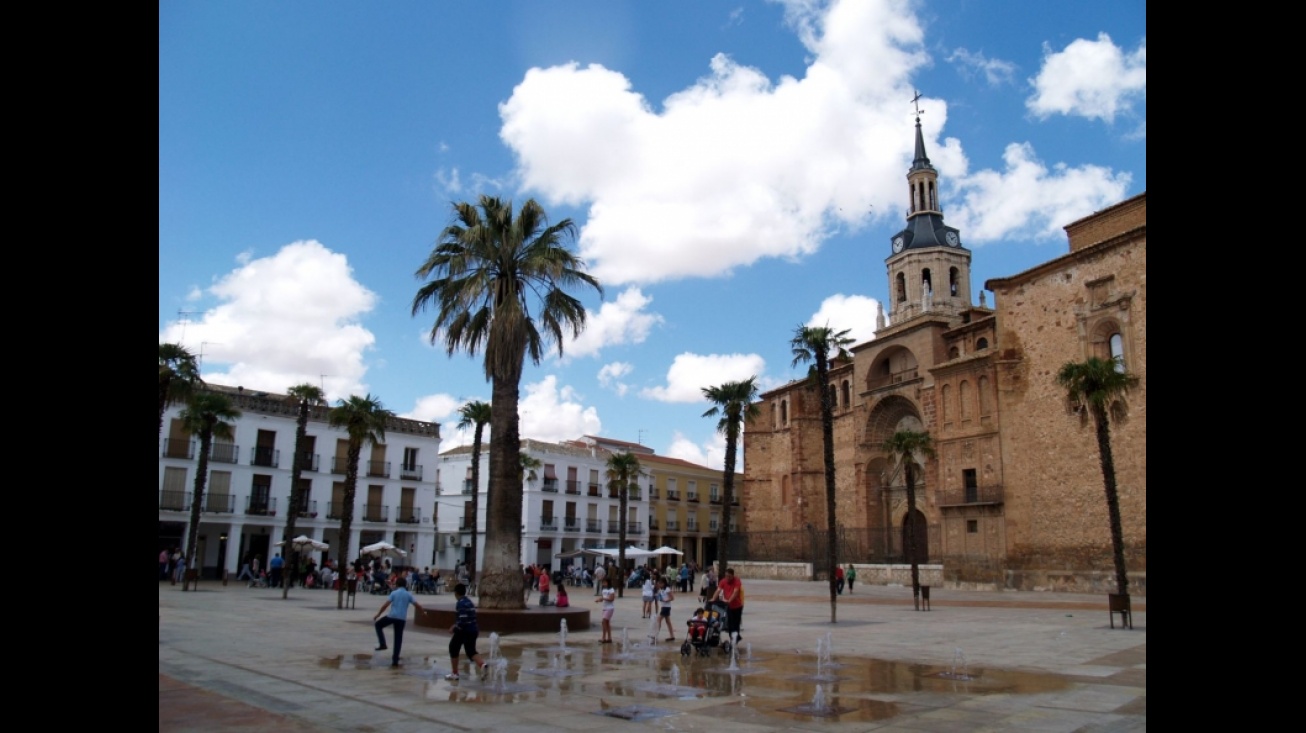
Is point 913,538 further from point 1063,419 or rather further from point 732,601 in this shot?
point 732,601

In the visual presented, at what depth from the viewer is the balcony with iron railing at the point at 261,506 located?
133ft

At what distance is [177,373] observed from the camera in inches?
1115

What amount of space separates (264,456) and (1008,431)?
118 feet

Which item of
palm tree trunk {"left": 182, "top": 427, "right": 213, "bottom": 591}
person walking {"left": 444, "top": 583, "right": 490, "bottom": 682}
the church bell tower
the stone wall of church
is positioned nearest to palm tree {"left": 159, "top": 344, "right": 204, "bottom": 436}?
palm tree trunk {"left": 182, "top": 427, "right": 213, "bottom": 591}

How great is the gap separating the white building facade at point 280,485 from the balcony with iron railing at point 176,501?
42 millimetres

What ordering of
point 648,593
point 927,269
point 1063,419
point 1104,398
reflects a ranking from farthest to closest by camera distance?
point 927,269 → point 1063,419 → point 1104,398 → point 648,593

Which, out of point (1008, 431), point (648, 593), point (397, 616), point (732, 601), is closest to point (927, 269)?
point (1008, 431)

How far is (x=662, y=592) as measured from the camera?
1628cm

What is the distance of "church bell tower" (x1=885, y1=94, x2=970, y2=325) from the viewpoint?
200ft

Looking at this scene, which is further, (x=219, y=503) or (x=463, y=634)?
(x=219, y=503)

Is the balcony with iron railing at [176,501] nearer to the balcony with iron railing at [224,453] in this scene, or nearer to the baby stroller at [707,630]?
the balcony with iron railing at [224,453]

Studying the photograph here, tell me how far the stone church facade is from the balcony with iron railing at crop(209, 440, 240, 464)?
99.6 feet

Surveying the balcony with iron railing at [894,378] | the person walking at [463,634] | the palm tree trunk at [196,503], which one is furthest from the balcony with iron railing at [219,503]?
the balcony with iron railing at [894,378]

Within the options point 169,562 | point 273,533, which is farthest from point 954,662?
point 273,533
